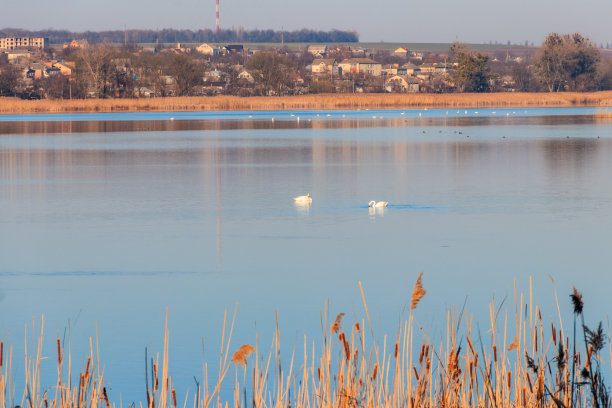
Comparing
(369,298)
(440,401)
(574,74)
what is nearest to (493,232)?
(369,298)

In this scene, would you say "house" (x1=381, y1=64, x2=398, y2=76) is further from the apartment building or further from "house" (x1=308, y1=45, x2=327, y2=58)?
the apartment building

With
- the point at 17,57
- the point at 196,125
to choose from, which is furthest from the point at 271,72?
the point at 17,57

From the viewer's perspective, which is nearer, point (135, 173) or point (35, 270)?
point (35, 270)

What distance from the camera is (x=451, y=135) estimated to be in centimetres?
2505

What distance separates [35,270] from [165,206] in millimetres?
3935

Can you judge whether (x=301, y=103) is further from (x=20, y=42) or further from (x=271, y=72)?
(x=20, y=42)

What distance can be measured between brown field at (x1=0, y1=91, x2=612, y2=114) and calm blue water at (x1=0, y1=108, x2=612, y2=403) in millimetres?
25188

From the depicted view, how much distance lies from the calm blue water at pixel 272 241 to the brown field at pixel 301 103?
2519 cm

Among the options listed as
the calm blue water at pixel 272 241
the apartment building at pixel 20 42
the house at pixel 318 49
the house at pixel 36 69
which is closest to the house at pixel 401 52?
the house at pixel 318 49

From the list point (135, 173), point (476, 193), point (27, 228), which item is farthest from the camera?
point (135, 173)

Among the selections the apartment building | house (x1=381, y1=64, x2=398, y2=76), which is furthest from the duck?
the apartment building

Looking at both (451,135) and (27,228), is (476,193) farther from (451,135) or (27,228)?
(451,135)

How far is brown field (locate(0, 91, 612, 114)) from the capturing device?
43.5m

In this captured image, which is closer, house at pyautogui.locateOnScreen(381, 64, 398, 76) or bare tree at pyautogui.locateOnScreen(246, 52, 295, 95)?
bare tree at pyautogui.locateOnScreen(246, 52, 295, 95)
